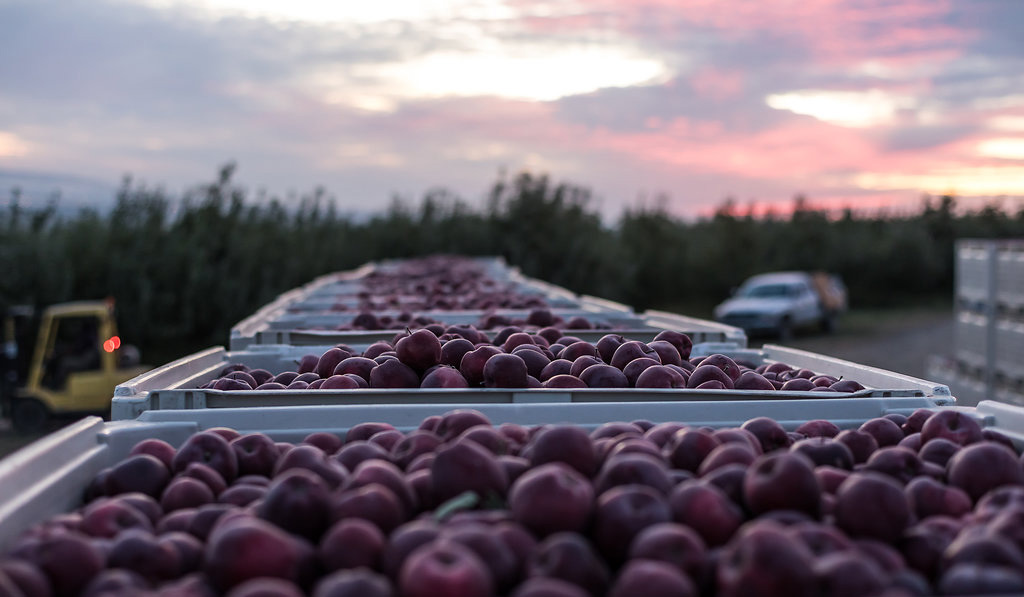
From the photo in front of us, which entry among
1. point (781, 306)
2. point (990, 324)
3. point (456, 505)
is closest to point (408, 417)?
point (456, 505)

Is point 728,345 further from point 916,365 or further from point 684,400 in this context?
point 916,365

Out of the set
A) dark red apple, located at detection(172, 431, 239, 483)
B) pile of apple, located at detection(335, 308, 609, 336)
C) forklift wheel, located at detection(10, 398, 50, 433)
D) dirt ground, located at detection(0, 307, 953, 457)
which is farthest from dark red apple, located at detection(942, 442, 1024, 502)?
forklift wheel, located at detection(10, 398, 50, 433)

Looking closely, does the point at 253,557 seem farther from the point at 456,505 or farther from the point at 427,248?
the point at 427,248

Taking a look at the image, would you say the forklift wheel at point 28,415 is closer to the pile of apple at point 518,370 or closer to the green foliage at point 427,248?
the green foliage at point 427,248

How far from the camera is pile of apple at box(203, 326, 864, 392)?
121 inches

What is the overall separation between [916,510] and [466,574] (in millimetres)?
1103

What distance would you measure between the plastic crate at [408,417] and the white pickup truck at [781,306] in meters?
19.0

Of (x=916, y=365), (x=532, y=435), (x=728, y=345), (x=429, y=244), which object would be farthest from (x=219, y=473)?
(x=429, y=244)

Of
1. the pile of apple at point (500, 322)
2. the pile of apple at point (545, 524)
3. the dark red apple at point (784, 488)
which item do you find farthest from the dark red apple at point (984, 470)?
the pile of apple at point (500, 322)

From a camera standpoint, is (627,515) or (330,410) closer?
(627,515)

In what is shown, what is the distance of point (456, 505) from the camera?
1683mm

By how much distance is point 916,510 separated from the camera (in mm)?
1922

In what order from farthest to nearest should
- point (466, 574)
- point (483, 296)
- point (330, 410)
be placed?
1. point (483, 296)
2. point (330, 410)
3. point (466, 574)

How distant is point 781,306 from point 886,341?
380cm
